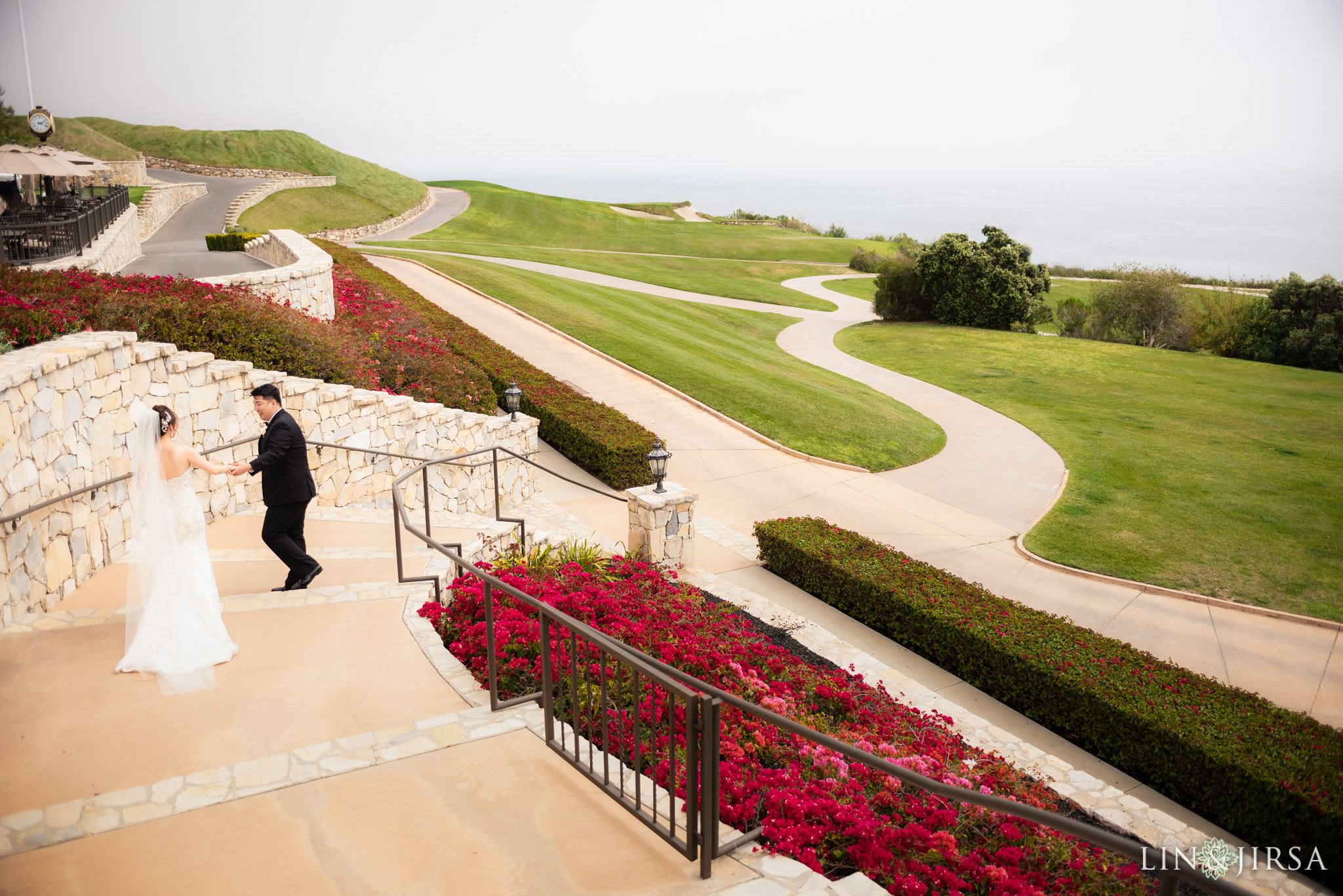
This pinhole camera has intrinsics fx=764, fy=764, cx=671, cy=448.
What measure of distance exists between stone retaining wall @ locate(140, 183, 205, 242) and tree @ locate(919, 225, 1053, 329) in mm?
34609

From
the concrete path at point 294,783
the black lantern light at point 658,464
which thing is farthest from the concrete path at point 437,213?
the concrete path at point 294,783

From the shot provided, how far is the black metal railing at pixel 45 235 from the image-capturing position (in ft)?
48.7

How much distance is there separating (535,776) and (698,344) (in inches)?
885

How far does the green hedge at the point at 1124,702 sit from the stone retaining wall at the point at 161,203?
102 ft

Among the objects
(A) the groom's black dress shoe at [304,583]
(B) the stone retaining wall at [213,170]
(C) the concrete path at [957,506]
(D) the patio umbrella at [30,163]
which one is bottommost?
(C) the concrete path at [957,506]

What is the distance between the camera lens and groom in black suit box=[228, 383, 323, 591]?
270 inches

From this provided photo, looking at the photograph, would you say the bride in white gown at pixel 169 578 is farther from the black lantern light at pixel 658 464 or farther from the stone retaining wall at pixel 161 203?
the stone retaining wall at pixel 161 203

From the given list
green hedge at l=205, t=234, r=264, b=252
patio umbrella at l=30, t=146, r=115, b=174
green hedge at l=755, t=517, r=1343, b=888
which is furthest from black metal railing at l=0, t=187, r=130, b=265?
green hedge at l=755, t=517, r=1343, b=888

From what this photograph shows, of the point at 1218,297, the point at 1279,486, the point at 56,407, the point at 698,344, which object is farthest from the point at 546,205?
the point at 56,407

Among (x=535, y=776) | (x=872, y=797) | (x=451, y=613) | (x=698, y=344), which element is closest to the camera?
(x=535, y=776)

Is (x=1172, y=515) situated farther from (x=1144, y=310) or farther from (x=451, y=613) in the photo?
(x=1144, y=310)

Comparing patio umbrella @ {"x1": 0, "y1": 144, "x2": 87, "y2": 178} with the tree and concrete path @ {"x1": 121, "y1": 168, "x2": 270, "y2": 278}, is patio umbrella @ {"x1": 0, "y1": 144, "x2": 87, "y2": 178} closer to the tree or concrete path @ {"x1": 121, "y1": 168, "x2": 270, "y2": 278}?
concrete path @ {"x1": 121, "y1": 168, "x2": 270, "y2": 278}

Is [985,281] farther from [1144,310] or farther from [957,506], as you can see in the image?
[957,506]

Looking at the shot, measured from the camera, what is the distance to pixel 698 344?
2633cm
